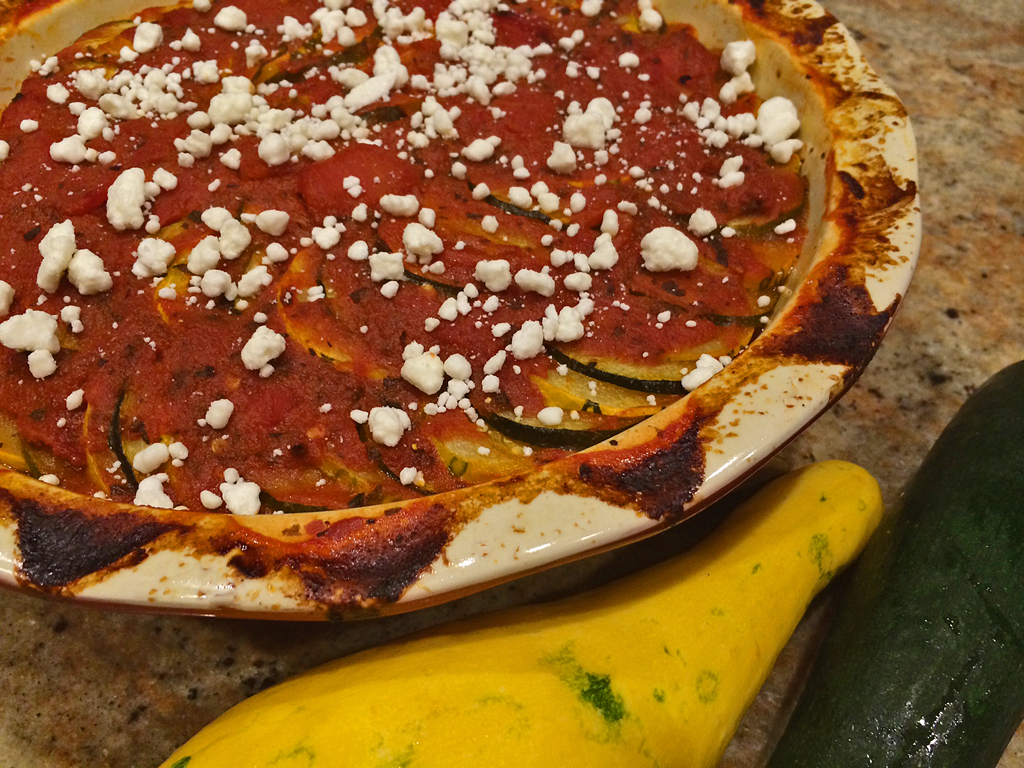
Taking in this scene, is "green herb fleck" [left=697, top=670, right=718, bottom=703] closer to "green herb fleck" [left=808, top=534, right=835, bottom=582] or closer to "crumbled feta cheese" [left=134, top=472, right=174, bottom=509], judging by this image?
"green herb fleck" [left=808, top=534, right=835, bottom=582]

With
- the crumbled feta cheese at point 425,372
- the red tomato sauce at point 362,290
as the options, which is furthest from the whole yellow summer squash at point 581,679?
the crumbled feta cheese at point 425,372

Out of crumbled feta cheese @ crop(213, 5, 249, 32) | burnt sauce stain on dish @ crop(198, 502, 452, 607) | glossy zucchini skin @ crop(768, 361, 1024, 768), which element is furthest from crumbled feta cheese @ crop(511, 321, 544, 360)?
crumbled feta cheese @ crop(213, 5, 249, 32)

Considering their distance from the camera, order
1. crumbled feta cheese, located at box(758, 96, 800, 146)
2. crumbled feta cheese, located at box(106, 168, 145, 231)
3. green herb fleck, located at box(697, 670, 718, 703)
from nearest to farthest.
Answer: green herb fleck, located at box(697, 670, 718, 703), crumbled feta cheese, located at box(106, 168, 145, 231), crumbled feta cheese, located at box(758, 96, 800, 146)

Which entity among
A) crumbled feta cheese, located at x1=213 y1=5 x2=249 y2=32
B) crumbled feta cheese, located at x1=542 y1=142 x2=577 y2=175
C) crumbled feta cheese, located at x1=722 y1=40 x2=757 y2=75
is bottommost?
crumbled feta cheese, located at x1=542 y1=142 x2=577 y2=175

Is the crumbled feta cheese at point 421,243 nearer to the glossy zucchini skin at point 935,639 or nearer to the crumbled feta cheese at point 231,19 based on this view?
the crumbled feta cheese at point 231,19

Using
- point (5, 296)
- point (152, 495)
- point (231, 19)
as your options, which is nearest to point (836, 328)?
point (152, 495)

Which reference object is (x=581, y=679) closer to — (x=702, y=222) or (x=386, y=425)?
(x=386, y=425)

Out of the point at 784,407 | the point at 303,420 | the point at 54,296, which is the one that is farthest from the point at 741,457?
the point at 54,296

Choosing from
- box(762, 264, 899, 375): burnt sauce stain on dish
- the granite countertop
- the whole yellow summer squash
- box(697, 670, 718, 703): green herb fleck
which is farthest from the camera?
the granite countertop

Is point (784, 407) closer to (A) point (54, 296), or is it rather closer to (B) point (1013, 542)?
(B) point (1013, 542)
